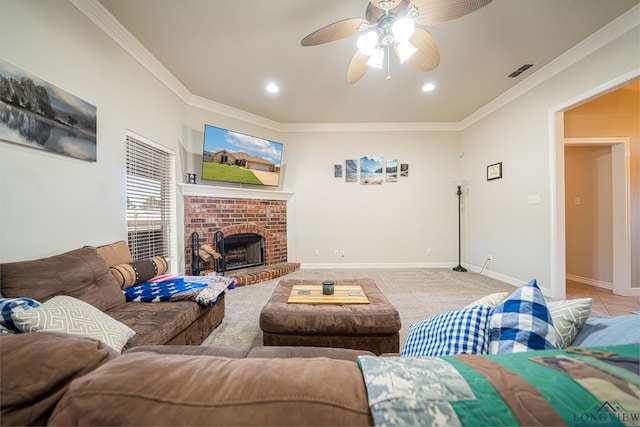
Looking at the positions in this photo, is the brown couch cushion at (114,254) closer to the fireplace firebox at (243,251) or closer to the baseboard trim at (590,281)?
the fireplace firebox at (243,251)

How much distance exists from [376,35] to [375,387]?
2136 millimetres

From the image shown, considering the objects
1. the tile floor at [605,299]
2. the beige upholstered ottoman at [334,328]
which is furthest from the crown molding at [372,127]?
the beige upholstered ottoman at [334,328]

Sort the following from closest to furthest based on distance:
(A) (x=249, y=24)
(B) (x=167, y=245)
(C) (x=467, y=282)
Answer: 1. (A) (x=249, y=24)
2. (B) (x=167, y=245)
3. (C) (x=467, y=282)

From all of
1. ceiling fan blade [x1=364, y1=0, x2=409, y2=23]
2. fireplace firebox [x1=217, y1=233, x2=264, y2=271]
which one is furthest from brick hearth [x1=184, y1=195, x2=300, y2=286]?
ceiling fan blade [x1=364, y1=0, x2=409, y2=23]

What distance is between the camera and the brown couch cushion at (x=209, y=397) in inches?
15.0

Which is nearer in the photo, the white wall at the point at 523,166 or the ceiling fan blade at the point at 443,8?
the ceiling fan blade at the point at 443,8

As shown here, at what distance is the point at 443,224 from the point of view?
459cm

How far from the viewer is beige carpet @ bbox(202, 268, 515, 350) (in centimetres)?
208

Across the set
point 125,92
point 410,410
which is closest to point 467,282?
point 410,410

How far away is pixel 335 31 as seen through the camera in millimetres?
1774

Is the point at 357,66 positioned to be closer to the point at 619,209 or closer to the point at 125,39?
the point at 125,39

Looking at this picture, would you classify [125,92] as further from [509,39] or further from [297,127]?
[509,39]

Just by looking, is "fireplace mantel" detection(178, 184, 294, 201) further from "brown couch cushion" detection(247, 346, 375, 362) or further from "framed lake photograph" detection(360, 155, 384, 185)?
"brown couch cushion" detection(247, 346, 375, 362)

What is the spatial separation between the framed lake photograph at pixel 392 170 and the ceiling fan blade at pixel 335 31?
304 centimetres
